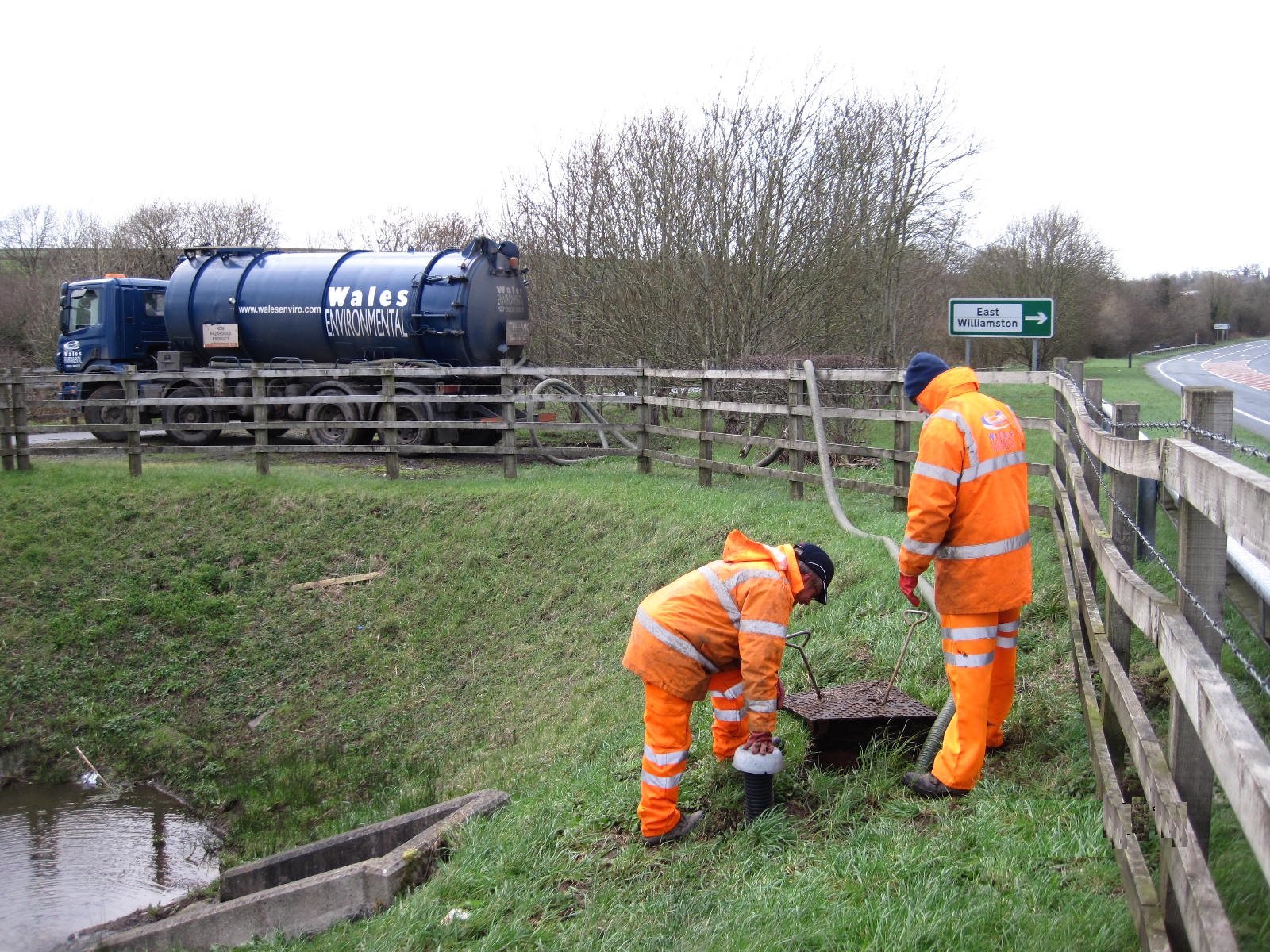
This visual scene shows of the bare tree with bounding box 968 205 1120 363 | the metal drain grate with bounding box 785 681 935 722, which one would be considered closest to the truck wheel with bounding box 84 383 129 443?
the metal drain grate with bounding box 785 681 935 722

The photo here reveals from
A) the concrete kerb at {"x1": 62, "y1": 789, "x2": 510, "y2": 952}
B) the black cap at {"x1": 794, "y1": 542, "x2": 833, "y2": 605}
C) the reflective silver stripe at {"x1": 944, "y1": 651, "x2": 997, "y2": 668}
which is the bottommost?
the concrete kerb at {"x1": 62, "y1": 789, "x2": 510, "y2": 952}

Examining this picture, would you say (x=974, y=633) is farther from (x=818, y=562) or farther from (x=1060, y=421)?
(x=1060, y=421)

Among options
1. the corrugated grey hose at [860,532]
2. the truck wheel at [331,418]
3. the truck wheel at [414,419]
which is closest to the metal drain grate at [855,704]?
the corrugated grey hose at [860,532]

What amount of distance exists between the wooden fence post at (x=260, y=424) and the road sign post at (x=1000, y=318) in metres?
8.38

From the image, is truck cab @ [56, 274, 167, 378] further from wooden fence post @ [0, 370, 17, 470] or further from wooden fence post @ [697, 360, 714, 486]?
wooden fence post @ [697, 360, 714, 486]

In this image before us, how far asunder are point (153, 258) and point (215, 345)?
21.9 m

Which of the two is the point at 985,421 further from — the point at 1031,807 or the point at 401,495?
the point at 401,495

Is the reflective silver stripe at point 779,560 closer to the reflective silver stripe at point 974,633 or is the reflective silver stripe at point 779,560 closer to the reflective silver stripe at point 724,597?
the reflective silver stripe at point 724,597

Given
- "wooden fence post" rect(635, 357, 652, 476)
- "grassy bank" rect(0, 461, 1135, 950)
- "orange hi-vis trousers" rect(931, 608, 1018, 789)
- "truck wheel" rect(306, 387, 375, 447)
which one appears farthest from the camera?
"truck wheel" rect(306, 387, 375, 447)

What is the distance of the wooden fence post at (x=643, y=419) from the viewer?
1257 cm

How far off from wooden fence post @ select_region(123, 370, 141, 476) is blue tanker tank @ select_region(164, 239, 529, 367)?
363 cm

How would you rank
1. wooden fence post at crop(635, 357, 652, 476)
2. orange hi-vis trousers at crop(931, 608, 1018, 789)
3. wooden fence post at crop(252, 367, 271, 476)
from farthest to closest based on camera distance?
wooden fence post at crop(252, 367, 271, 476), wooden fence post at crop(635, 357, 652, 476), orange hi-vis trousers at crop(931, 608, 1018, 789)

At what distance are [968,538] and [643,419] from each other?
8462 millimetres

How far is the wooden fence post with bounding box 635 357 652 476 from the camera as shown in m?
12.6
